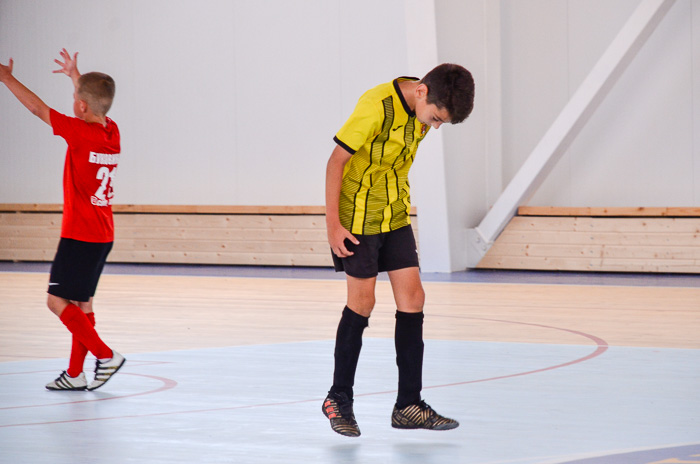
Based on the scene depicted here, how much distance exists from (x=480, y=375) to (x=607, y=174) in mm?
6345

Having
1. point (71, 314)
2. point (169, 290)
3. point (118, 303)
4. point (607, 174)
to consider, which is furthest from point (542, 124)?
point (71, 314)

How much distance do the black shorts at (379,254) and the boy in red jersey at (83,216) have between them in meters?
1.38

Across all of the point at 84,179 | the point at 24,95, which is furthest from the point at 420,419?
the point at 24,95

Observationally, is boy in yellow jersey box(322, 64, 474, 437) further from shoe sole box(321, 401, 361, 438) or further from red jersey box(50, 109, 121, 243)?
red jersey box(50, 109, 121, 243)

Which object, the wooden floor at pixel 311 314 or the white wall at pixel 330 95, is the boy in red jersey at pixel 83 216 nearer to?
the wooden floor at pixel 311 314

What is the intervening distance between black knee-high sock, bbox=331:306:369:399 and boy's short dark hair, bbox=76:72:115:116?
5.22 feet

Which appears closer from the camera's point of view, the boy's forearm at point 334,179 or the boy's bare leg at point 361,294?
the boy's forearm at point 334,179

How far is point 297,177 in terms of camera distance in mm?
12266

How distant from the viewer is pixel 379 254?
12.2 feet

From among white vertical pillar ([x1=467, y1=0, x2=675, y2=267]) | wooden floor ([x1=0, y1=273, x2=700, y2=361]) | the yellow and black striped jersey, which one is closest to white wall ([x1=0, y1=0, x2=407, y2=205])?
white vertical pillar ([x1=467, y1=0, x2=675, y2=267])

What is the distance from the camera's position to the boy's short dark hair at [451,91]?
3.38 metres

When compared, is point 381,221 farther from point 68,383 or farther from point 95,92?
point 68,383

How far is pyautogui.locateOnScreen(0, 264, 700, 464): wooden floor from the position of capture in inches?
139

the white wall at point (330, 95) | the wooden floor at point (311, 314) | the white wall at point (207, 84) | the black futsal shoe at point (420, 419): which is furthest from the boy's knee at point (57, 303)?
the white wall at point (207, 84)
